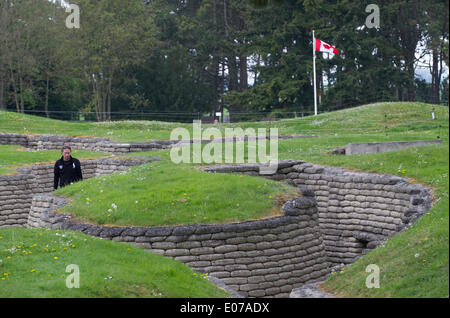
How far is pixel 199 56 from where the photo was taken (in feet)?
162

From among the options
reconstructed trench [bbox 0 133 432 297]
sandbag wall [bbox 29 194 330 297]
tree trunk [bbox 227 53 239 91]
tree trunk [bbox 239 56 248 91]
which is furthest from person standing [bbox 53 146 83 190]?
tree trunk [bbox 227 53 239 91]

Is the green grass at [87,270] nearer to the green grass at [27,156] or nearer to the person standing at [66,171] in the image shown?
the person standing at [66,171]

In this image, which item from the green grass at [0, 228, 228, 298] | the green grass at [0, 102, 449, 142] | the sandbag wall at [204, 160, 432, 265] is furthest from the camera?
the green grass at [0, 102, 449, 142]

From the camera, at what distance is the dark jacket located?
14.8 meters

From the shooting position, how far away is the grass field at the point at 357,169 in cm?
798

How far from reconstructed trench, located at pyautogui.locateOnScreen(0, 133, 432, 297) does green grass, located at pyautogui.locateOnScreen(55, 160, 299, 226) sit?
1.08 ft

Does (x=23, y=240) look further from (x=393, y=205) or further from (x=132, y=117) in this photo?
(x=132, y=117)

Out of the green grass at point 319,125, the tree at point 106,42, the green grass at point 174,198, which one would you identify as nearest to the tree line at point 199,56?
the tree at point 106,42

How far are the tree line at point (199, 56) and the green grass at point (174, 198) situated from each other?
2693 centimetres

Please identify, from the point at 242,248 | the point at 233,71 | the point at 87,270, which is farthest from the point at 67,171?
the point at 233,71

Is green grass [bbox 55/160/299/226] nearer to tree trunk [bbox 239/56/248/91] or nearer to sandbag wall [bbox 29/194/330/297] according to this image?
sandbag wall [bbox 29/194/330/297]

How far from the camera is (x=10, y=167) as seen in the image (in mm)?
18578
